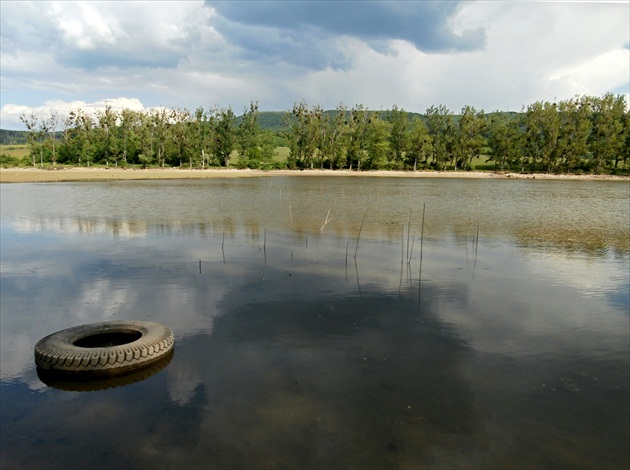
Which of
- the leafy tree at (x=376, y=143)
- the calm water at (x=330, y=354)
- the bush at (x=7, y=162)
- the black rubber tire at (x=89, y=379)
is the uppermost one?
the leafy tree at (x=376, y=143)

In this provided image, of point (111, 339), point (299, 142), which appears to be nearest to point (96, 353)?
point (111, 339)

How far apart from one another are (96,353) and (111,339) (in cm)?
139

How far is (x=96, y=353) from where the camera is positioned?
7594mm

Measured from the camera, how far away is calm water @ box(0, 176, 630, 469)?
18.6ft

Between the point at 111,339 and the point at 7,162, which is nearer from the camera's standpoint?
the point at 111,339

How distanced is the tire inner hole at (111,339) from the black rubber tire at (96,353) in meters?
0.10

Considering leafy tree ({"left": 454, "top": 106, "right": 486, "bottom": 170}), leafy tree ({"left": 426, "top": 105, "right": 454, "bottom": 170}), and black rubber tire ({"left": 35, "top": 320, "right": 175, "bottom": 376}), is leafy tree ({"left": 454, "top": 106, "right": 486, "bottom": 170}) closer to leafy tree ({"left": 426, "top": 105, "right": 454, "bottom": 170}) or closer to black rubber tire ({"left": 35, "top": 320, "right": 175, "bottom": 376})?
leafy tree ({"left": 426, "top": 105, "right": 454, "bottom": 170})

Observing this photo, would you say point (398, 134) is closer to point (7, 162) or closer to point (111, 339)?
point (7, 162)

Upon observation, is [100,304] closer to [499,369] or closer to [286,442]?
[286,442]

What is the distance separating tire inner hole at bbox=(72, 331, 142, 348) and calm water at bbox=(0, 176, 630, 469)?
3.07 ft

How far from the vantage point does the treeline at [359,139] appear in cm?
10431

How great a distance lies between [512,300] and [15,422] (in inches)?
431

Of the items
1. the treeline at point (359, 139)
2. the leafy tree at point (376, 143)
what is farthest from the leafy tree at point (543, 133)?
the leafy tree at point (376, 143)

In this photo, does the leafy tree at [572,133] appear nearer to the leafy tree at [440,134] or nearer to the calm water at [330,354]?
the leafy tree at [440,134]
